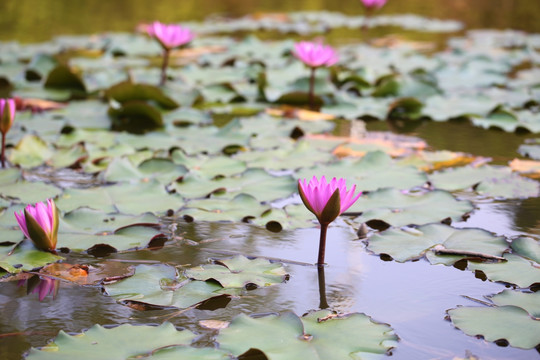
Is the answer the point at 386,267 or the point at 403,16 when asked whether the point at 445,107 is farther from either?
the point at 403,16

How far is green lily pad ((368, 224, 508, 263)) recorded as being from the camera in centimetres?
156

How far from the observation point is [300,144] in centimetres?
245

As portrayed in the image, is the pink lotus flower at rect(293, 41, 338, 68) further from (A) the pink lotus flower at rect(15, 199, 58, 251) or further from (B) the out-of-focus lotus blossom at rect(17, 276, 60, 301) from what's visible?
(B) the out-of-focus lotus blossom at rect(17, 276, 60, 301)

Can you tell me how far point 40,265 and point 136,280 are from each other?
26 cm

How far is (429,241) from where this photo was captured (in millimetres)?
1625

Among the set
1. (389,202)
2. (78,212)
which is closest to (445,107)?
(389,202)

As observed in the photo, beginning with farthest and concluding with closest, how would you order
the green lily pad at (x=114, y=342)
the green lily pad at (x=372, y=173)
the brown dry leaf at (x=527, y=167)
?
the brown dry leaf at (x=527, y=167) → the green lily pad at (x=372, y=173) → the green lily pad at (x=114, y=342)

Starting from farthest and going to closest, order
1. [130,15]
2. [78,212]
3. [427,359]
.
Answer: [130,15] → [78,212] → [427,359]

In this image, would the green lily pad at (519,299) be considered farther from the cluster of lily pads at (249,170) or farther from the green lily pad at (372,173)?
the green lily pad at (372,173)

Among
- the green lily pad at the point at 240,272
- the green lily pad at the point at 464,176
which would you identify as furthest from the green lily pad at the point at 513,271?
the green lily pad at the point at 464,176

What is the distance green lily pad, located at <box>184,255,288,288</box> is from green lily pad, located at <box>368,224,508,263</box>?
28cm

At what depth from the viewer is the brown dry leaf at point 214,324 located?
48.2 inches

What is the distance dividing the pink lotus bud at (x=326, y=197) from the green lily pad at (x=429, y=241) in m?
0.23

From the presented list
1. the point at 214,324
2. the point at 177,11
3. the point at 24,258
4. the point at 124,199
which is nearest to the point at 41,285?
the point at 24,258
